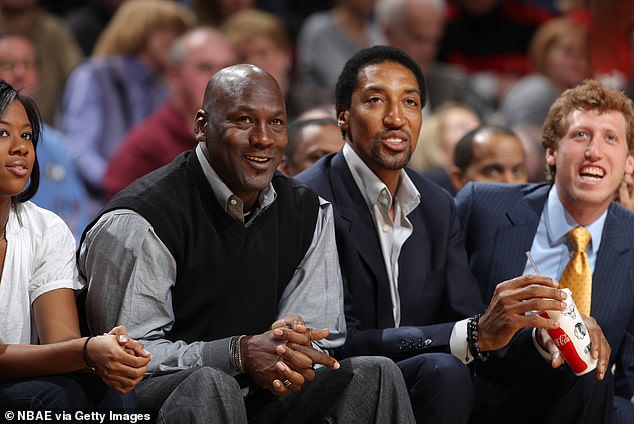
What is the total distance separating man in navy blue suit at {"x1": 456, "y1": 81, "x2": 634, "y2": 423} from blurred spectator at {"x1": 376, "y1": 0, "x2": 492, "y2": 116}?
261 cm

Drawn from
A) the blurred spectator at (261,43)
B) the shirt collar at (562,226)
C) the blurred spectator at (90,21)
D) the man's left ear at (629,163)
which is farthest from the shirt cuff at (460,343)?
the blurred spectator at (90,21)

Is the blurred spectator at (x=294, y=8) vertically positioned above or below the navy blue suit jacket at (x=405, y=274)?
above

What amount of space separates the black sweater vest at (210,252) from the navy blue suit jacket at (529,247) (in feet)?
2.96

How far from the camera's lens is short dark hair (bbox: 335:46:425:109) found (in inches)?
151

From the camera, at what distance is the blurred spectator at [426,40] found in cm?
667

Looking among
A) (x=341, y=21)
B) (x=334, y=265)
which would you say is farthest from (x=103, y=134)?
(x=334, y=265)

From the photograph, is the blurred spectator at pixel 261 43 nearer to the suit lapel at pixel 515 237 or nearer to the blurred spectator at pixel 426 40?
the blurred spectator at pixel 426 40

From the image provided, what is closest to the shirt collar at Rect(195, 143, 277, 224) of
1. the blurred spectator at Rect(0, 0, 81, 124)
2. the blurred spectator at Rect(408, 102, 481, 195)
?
the blurred spectator at Rect(408, 102, 481, 195)

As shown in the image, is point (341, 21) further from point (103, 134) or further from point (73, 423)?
point (73, 423)

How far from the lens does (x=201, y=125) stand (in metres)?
3.42

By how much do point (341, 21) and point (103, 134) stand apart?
1735mm

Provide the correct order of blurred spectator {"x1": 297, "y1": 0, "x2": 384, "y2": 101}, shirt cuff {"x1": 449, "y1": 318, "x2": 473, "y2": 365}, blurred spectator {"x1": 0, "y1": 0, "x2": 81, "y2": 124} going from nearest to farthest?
shirt cuff {"x1": 449, "y1": 318, "x2": 473, "y2": 365}, blurred spectator {"x1": 0, "y1": 0, "x2": 81, "y2": 124}, blurred spectator {"x1": 297, "y1": 0, "x2": 384, "y2": 101}

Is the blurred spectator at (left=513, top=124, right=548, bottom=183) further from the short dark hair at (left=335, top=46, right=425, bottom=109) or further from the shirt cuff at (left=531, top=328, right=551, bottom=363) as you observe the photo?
the shirt cuff at (left=531, top=328, right=551, bottom=363)

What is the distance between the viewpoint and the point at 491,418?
376cm
